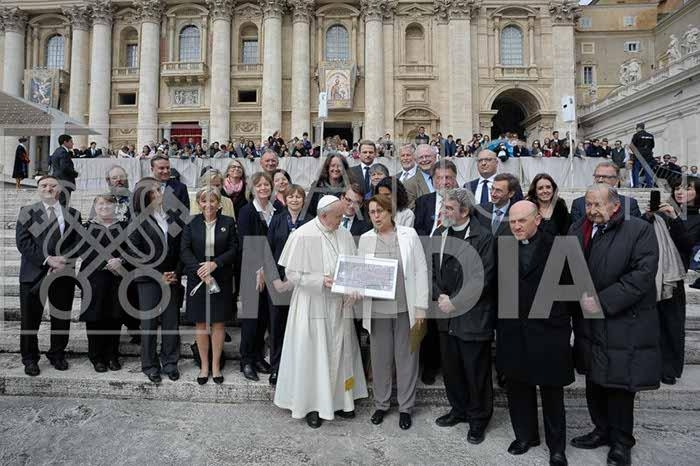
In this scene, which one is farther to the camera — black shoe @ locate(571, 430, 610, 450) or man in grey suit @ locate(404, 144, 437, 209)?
man in grey suit @ locate(404, 144, 437, 209)

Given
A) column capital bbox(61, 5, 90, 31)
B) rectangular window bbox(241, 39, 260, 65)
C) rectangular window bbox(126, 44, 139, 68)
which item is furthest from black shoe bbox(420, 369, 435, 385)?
column capital bbox(61, 5, 90, 31)

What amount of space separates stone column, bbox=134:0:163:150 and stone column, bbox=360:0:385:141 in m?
14.1

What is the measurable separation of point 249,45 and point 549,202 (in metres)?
30.6

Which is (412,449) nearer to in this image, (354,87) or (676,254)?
(676,254)

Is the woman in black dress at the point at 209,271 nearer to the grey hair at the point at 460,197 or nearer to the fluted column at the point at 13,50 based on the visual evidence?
the grey hair at the point at 460,197

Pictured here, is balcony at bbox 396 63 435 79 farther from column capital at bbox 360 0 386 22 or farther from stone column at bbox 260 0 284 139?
stone column at bbox 260 0 284 139

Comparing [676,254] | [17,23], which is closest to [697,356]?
[676,254]

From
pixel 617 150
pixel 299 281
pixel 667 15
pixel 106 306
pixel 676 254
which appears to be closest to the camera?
pixel 299 281

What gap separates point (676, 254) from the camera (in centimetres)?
410

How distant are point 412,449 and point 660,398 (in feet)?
8.58

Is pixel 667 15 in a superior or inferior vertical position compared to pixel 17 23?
superior

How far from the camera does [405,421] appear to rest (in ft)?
12.4

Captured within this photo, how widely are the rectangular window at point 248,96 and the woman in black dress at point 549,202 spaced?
2843 cm

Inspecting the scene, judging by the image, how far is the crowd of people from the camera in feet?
10.4
